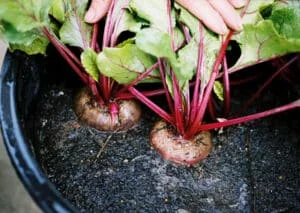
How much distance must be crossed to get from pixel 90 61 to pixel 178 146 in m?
0.20

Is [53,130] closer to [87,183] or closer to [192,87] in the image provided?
[87,183]

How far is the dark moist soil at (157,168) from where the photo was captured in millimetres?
774

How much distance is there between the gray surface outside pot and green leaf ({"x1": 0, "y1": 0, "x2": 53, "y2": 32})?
16.0 inches

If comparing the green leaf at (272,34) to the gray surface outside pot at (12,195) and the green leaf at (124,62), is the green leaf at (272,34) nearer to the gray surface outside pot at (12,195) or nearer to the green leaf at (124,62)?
the green leaf at (124,62)

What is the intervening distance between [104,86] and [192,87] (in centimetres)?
15

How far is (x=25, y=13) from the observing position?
681mm

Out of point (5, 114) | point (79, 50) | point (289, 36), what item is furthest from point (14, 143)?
point (289, 36)

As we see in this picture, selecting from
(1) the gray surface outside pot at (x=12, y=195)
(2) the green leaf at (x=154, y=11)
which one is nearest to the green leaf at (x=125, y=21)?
(2) the green leaf at (x=154, y=11)

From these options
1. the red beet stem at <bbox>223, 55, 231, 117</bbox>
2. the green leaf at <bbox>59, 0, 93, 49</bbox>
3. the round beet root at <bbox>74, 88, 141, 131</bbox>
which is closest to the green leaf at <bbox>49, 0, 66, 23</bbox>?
the green leaf at <bbox>59, 0, 93, 49</bbox>

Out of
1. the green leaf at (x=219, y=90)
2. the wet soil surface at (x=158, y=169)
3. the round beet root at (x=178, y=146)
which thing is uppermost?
the green leaf at (x=219, y=90)

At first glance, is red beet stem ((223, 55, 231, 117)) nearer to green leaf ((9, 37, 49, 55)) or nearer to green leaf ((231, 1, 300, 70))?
green leaf ((231, 1, 300, 70))

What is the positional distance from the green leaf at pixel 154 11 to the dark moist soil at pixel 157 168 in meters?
0.18

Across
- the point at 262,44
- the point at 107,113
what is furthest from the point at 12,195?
the point at 262,44

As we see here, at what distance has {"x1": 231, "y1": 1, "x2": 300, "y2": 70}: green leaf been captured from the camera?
27.5 inches
